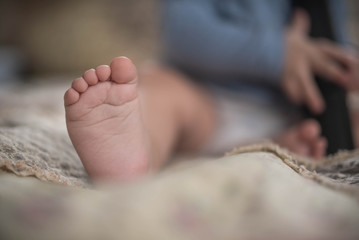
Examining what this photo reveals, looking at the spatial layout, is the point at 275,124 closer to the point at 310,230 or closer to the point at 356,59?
the point at 356,59

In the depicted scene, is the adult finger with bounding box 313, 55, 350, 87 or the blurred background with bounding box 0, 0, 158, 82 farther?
the blurred background with bounding box 0, 0, 158, 82

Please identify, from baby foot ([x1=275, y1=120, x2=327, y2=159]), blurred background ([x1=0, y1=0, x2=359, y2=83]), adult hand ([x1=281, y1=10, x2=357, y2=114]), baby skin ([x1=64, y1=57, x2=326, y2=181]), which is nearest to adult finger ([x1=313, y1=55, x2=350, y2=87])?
adult hand ([x1=281, y1=10, x2=357, y2=114])

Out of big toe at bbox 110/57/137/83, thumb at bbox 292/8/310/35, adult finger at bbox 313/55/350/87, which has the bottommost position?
big toe at bbox 110/57/137/83

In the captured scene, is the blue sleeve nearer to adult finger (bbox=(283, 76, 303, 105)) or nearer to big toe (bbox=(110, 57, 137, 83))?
adult finger (bbox=(283, 76, 303, 105))

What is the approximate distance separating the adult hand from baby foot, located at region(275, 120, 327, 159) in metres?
0.09

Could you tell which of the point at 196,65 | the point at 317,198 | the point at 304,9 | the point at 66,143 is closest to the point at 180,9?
the point at 196,65

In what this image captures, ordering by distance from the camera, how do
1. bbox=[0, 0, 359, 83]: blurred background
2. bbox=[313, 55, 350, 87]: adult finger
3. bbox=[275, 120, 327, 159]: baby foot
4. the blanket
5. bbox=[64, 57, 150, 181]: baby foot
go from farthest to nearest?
bbox=[0, 0, 359, 83]: blurred background → bbox=[313, 55, 350, 87]: adult finger → bbox=[275, 120, 327, 159]: baby foot → bbox=[64, 57, 150, 181]: baby foot → the blanket

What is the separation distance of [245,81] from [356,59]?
220mm

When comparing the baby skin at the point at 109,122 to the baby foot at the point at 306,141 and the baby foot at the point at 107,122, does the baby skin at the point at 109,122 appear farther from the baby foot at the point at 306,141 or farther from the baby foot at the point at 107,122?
the baby foot at the point at 306,141

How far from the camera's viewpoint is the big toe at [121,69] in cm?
34

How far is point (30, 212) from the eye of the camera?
199 millimetres

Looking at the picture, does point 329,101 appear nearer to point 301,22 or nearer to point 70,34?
point 301,22

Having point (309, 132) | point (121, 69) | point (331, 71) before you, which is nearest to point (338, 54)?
point (331, 71)

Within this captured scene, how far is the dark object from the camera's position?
56cm
